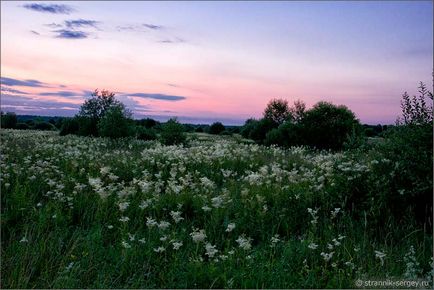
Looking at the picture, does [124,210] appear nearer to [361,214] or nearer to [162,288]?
[162,288]

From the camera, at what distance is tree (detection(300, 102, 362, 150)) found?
27.8 metres

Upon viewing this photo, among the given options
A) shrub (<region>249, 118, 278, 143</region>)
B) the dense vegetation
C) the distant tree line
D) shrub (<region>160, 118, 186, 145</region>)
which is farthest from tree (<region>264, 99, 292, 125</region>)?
the dense vegetation

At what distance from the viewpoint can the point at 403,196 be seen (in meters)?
7.24

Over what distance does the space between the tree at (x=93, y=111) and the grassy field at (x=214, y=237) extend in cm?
2415

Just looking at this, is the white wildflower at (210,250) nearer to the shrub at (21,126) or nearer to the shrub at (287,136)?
the shrub at (287,136)

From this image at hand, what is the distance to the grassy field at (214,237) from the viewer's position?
17.8 feet

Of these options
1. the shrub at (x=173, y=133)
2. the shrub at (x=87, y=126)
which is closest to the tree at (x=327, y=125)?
the shrub at (x=173, y=133)

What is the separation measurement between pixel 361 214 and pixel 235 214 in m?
2.09

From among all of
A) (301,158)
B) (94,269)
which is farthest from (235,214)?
(301,158)

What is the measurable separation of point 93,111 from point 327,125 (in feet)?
58.1

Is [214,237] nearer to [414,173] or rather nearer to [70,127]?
[414,173]

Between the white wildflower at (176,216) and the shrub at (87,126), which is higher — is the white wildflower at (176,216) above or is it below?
below

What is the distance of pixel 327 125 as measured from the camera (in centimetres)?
2812

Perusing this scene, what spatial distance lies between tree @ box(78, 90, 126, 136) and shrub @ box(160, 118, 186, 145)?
7.74m
